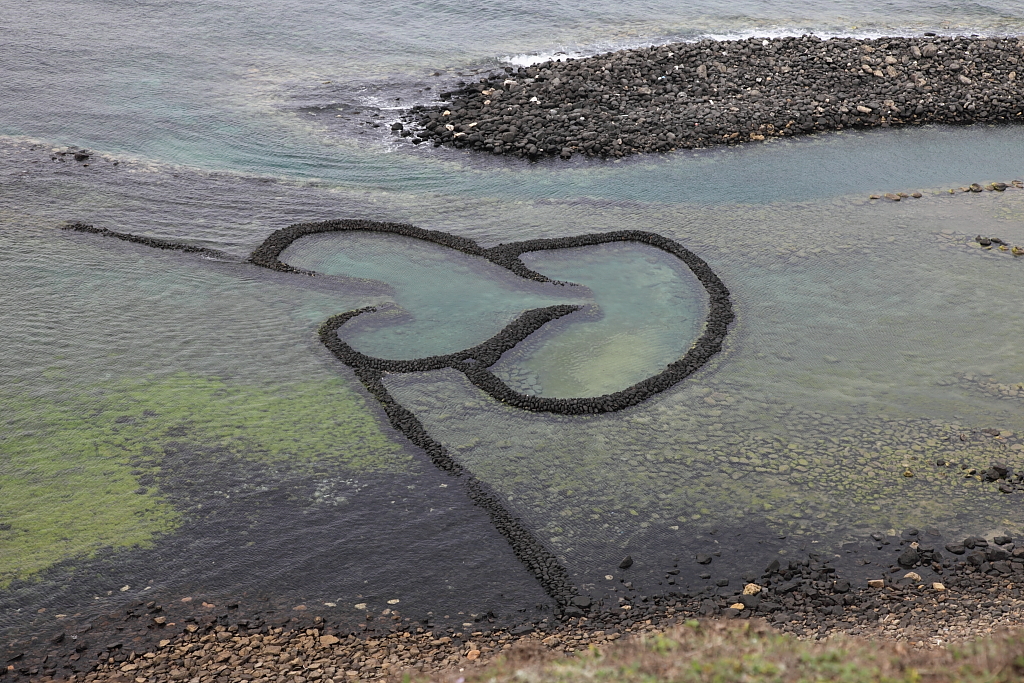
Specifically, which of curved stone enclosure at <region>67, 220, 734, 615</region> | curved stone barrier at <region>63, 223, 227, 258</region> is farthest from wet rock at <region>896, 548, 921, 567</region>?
curved stone barrier at <region>63, 223, 227, 258</region>

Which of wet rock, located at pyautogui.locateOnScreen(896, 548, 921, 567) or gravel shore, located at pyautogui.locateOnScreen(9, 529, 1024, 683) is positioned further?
wet rock, located at pyautogui.locateOnScreen(896, 548, 921, 567)

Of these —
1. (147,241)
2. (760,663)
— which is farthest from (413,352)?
(760,663)

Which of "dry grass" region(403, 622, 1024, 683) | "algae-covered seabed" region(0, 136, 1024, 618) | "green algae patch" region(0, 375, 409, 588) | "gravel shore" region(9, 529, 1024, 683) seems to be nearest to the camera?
"dry grass" region(403, 622, 1024, 683)

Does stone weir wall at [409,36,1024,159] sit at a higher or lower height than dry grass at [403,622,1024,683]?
higher

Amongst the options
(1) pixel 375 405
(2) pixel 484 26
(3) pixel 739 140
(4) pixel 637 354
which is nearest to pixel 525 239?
(4) pixel 637 354

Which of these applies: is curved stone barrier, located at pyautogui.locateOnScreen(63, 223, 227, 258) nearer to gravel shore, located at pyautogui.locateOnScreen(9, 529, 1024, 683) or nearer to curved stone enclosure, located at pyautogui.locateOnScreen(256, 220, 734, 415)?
curved stone enclosure, located at pyautogui.locateOnScreen(256, 220, 734, 415)

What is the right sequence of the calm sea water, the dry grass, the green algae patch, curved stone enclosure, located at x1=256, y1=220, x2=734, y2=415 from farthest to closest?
1. curved stone enclosure, located at x1=256, y1=220, x2=734, y2=415
2. the calm sea water
3. the green algae patch
4. the dry grass
